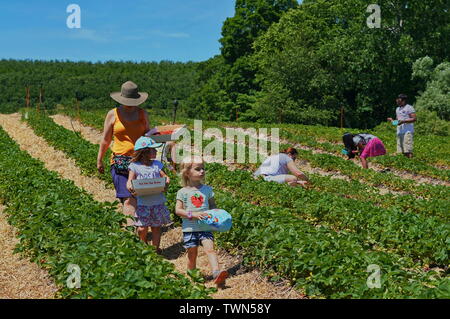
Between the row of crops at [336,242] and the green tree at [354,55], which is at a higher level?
the green tree at [354,55]

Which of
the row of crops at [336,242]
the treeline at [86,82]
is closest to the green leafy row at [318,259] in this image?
the row of crops at [336,242]

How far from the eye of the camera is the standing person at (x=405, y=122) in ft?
50.1

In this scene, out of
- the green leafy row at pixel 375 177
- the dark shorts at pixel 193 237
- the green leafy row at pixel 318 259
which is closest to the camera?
the green leafy row at pixel 318 259

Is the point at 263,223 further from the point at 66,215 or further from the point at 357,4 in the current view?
the point at 357,4

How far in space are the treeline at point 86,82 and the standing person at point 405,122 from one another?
45372 mm

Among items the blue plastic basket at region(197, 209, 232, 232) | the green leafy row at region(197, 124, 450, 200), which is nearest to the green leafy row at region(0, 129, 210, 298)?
the blue plastic basket at region(197, 209, 232, 232)

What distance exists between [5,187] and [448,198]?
9117mm

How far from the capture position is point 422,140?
67.7 ft

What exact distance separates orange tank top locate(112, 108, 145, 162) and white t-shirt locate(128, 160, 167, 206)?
422mm

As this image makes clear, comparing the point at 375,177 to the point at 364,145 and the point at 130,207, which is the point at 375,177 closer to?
the point at 364,145

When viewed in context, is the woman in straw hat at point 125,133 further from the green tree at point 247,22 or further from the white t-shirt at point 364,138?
the green tree at point 247,22

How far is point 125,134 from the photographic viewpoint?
22.8 feet

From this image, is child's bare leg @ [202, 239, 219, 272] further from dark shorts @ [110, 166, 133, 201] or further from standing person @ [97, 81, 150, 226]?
dark shorts @ [110, 166, 133, 201]
